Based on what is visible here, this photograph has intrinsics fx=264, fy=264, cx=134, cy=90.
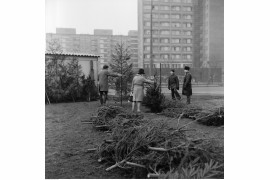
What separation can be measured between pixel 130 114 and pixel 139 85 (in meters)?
1.79

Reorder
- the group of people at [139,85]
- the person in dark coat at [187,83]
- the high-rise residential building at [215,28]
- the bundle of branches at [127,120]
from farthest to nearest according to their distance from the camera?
1. the person in dark coat at [187,83]
2. the group of people at [139,85]
3. the bundle of branches at [127,120]
4. the high-rise residential building at [215,28]

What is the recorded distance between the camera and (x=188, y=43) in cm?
755

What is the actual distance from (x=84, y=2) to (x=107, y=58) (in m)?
4.48

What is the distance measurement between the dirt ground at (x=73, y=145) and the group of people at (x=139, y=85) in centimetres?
177

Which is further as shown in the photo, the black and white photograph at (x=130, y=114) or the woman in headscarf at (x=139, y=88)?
the woman in headscarf at (x=139, y=88)

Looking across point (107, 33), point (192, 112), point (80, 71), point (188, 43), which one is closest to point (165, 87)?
point (188, 43)

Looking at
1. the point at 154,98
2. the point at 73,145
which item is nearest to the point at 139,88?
the point at 154,98

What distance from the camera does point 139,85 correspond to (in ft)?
25.0

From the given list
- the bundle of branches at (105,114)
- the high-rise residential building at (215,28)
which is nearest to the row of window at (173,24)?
the high-rise residential building at (215,28)

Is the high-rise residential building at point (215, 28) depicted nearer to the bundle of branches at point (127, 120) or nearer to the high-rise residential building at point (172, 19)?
the high-rise residential building at point (172, 19)

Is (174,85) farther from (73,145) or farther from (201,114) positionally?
(73,145)

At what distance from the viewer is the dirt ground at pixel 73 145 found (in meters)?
3.98

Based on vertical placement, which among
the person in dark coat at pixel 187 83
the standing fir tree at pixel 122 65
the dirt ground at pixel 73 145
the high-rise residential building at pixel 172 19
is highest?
the high-rise residential building at pixel 172 19

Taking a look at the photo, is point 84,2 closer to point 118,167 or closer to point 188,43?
point 118,167
